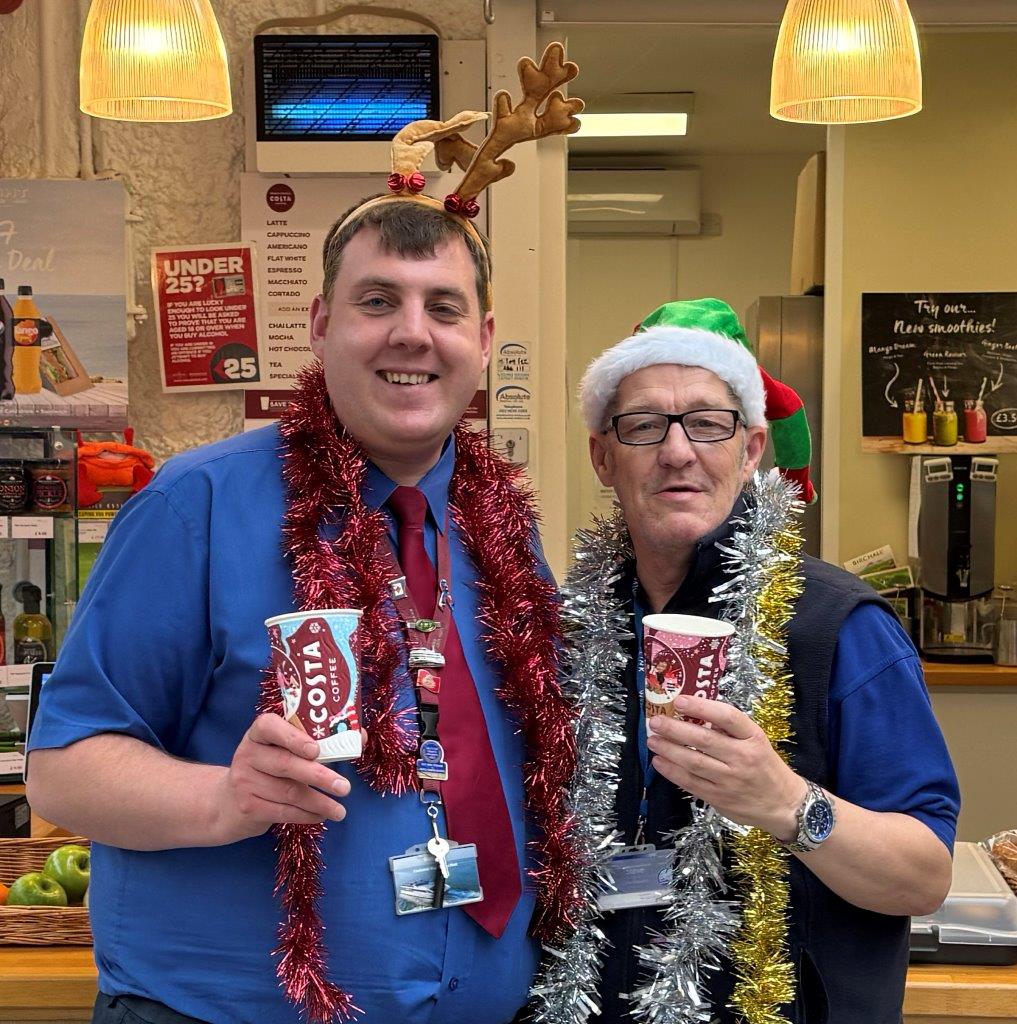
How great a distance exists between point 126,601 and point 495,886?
23.2 inches

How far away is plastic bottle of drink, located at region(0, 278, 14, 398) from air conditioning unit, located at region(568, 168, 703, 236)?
5.40 metres

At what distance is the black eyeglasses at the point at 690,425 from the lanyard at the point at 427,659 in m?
0.34

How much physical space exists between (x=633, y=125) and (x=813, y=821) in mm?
6749

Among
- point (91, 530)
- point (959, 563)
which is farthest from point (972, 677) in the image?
point (91, 530)

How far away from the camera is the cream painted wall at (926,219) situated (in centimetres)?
518

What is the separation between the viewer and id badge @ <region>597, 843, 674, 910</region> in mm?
1718

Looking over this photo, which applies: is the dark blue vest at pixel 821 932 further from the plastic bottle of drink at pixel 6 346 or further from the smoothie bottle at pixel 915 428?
the smoothie bottle at pixel 915 428

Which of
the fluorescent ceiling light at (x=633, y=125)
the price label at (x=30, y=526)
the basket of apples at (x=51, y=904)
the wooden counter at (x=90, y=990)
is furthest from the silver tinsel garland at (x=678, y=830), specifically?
the fluorescent ceiling light at (x=633, y=125)

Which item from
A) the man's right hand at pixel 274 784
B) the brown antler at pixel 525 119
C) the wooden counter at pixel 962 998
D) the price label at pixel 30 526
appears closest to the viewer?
the man's right hand at pixel 274 784

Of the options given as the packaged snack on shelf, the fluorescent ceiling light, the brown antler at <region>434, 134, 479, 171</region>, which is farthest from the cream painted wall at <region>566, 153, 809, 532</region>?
the brown antler at <region>434, 134, 479, 171</region>

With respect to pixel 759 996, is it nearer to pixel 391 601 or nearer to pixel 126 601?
pixel 391 601

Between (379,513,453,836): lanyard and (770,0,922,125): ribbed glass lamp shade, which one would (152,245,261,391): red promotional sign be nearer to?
(770,0,922,125): ribbed glass lamp shade

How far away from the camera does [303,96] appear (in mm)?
3617

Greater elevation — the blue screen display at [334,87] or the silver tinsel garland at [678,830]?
the blue screen display at [334,87]
